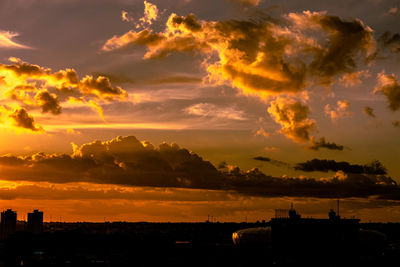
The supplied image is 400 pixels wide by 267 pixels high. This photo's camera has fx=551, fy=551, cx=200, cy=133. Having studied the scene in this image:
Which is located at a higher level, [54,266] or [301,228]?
[301,228]

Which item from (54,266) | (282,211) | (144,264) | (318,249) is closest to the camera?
(318,249)

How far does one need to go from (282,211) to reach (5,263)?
103 meters

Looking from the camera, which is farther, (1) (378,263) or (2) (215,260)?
(2) (215,260)

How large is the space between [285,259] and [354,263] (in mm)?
21050

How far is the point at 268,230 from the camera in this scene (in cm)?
19500

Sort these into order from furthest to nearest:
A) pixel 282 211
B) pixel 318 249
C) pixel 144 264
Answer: pixel 144 264 → pixel 282 211 → pixel 318 249

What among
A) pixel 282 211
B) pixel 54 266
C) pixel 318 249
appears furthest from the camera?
pixel 54 266

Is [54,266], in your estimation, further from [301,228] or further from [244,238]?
[301,228]

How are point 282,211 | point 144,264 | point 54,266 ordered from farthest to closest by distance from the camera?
point 144,264, point 54,266, point 282,211

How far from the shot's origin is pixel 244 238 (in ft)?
647

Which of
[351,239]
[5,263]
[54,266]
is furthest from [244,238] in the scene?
[5,263]

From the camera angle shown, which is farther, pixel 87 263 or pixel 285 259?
pixel 87 263

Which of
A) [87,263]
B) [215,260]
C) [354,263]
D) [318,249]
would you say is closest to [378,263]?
[354,263]

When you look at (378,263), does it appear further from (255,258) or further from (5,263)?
(5,263)
